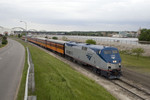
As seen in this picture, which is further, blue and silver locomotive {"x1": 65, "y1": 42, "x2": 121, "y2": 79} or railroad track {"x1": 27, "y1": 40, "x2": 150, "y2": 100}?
blue and silver locomotive {"x1": 65, "y1": 42, "x2": 121, "y2": 79}

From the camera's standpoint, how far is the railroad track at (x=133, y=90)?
12.7m

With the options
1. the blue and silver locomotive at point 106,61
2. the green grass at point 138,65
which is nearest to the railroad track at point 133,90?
the blue and silver locomotive at point 106,61

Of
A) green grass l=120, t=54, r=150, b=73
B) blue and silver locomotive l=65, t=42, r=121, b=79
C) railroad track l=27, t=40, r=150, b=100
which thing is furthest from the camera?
green grass l=120, t=54, r=150, b=73

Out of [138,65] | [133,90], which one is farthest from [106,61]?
[138,65]

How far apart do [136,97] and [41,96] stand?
27.3 feet

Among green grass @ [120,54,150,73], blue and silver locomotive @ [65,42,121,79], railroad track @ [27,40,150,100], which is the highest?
blue and silver locomotive @ [65,42,121,79]

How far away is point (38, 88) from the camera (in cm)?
1124

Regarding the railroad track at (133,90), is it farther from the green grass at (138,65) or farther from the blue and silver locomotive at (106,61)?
the green grass at (138,65)

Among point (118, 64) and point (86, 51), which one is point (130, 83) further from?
point (86, 51)

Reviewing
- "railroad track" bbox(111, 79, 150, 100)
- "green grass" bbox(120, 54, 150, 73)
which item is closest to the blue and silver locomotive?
"railroad track" bbox(111, 79, 150, 100)

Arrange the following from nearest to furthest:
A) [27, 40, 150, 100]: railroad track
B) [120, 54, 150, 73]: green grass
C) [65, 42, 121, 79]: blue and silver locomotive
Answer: [27, 40, 150, 100]: railroad track → [65, 42, 121, 79]: blue and silver locomotive → [120, 54, 150, 73]: green grass

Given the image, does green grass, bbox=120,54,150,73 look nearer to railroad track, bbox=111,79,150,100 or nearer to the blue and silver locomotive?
the blue and silver locomotive

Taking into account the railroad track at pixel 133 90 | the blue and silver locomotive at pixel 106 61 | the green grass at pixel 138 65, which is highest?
the blue and silver locomotive at pixel 106 61

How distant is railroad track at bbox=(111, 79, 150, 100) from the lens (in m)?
12.7
